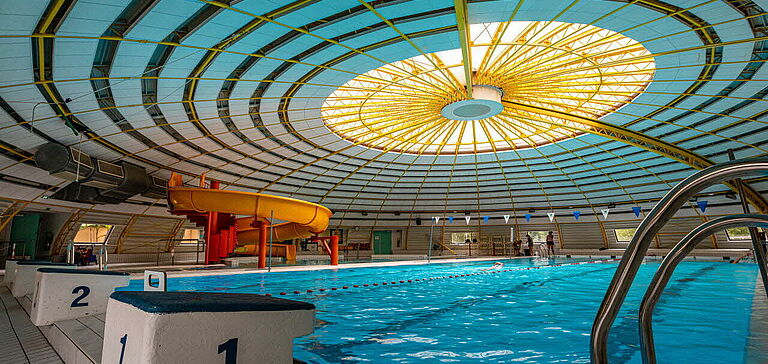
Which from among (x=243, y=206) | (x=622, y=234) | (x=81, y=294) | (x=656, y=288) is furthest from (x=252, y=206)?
(x=622, y=234)

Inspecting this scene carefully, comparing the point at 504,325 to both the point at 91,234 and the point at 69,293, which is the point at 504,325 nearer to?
the point at 69,293

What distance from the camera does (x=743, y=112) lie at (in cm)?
1989

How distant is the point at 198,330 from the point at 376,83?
19.5 m

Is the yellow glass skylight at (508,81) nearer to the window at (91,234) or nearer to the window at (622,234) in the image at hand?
the window at (622,234)

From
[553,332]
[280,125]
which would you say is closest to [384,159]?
[280,125]

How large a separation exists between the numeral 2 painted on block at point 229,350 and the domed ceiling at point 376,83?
1100 centimetres

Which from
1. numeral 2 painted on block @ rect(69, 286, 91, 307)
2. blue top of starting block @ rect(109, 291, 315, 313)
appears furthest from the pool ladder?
numeral 2 painted on block @ rect(69, 286, 91, 307)

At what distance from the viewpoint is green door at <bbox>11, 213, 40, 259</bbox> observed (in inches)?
1038

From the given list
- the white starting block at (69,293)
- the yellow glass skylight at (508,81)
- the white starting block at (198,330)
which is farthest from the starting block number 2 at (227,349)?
the yellow glass skylight at (508,81)

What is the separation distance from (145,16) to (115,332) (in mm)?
11348

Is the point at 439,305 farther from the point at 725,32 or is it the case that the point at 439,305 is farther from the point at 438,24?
the point at 725,32

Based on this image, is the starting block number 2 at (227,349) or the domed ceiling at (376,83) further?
the domed ceiling at (376,83)

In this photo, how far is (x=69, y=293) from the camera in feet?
18.8

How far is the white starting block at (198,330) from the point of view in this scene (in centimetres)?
225
